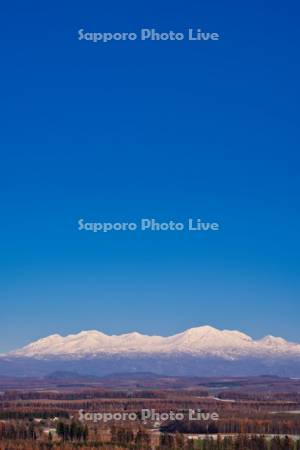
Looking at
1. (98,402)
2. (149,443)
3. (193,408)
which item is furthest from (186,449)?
(98,402)

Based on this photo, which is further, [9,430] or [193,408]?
[193,408]

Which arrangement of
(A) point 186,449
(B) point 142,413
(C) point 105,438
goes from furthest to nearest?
(B) point 142,413 < (C) point 105,438 < (A) point 186,449

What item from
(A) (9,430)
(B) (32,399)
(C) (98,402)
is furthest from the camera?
(B) (32,399)

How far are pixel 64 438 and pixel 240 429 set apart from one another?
62.4 feet

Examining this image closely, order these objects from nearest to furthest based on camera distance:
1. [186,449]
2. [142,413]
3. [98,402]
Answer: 1. [186,449]
2. [142,413]
3. [98,402]

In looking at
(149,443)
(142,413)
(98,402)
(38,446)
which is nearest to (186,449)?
(149,443)

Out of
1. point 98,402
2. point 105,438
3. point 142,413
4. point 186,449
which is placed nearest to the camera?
point 186,449

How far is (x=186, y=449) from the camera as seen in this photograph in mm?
70625

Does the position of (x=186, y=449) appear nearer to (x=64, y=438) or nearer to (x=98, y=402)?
(x=64, y=438)

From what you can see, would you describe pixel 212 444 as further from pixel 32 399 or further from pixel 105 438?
pixel 32 399

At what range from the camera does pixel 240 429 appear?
88125 mm

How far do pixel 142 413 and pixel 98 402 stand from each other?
83.3 feet

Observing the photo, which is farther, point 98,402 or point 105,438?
point 98,402

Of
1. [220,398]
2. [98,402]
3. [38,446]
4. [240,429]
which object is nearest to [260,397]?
[220,398]
